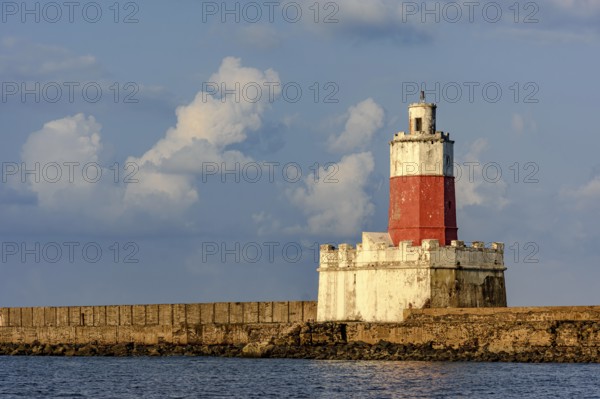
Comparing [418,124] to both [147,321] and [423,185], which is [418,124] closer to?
[423,185]

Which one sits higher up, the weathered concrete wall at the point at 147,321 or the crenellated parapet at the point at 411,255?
the crenellated parapet at the point at 411,255

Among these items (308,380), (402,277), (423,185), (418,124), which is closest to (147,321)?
(402,277)

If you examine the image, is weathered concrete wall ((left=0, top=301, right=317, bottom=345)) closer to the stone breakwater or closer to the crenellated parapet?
the stone breakwater

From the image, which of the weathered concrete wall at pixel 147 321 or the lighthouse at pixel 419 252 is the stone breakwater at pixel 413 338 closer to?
the weathered concrete wall at pixel 147 321

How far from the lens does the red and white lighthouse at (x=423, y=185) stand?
177ft

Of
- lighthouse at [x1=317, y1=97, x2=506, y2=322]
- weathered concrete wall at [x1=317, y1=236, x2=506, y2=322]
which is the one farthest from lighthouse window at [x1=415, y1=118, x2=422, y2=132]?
weathered concrete wall at [x1=317, y1=236, x2=506, y2=322]

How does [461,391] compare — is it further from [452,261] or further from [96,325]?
[96,325]

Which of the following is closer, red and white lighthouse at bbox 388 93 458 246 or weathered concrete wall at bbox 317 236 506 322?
weathered concrete wall at bbox 317 236 506 322

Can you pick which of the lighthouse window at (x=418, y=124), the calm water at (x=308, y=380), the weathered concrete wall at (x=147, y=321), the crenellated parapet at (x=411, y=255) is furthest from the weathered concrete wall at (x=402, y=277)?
the lighthouse window at (x=418, y=124)

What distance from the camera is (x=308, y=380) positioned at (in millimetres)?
47531

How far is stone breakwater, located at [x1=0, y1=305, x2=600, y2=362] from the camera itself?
4878 centimetres

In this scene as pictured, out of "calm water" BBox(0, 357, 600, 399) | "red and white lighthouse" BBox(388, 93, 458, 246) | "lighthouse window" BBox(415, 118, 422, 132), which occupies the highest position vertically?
"lighthouse window" BBox(415, 118, 422, 132)

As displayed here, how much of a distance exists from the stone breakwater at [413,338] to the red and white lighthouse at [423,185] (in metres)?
3.37

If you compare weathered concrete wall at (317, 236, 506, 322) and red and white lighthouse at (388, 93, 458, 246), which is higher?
red and white lighthouse at (388, 93, 458, 246)
